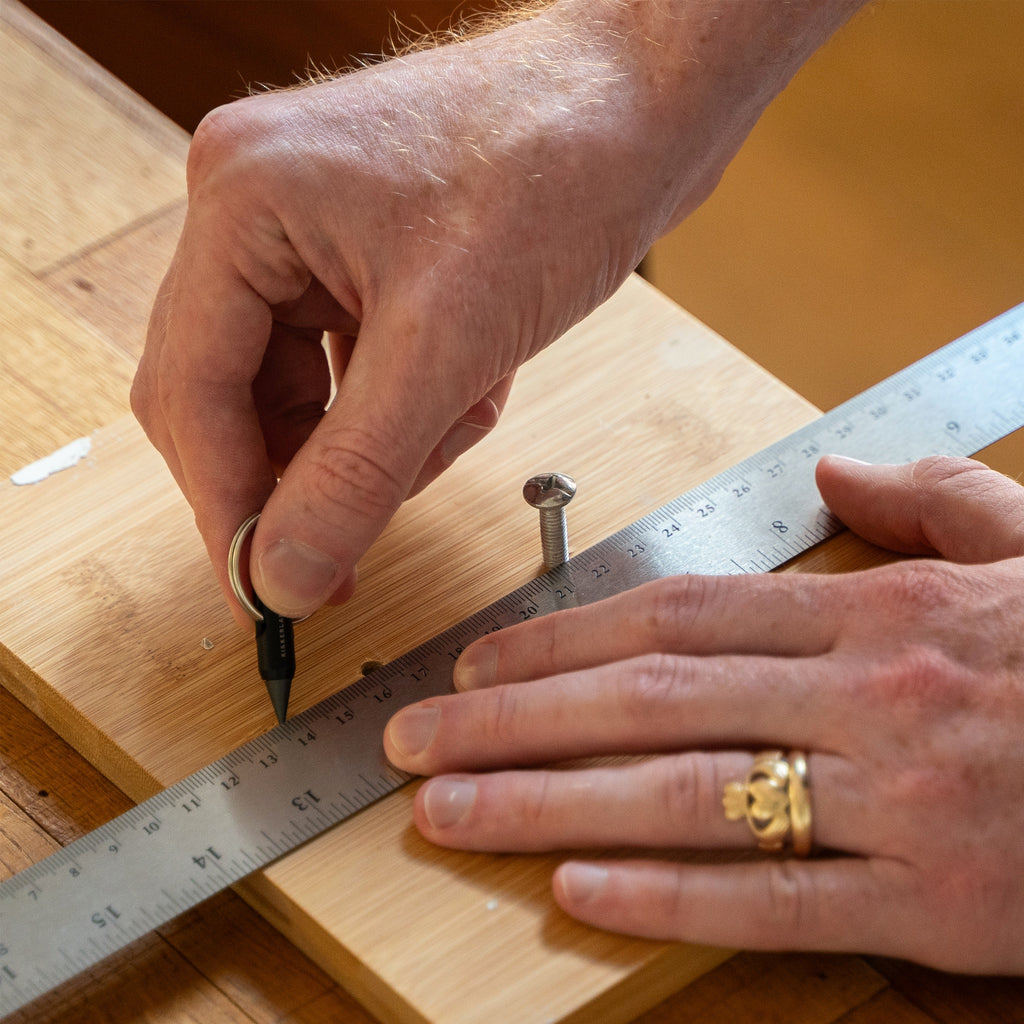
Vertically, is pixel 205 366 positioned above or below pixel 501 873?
above

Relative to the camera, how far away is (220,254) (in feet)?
3.66

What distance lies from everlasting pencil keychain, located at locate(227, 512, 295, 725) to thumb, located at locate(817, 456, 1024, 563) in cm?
56

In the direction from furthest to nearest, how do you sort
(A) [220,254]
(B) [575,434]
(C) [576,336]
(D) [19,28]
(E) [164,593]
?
(D) [19,28] → (C) [576,336] → (B) [575,434] → (E) [164,593] → (A) [220,254]

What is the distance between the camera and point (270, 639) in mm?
1114

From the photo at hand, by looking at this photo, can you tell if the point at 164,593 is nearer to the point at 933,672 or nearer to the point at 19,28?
the point at 933,672

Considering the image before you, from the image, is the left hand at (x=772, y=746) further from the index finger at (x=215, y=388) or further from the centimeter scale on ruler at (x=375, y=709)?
the index finger at (x=215, y=388)

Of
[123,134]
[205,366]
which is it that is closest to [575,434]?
[205,366]

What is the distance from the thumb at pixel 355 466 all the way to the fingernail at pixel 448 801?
217 millimetres

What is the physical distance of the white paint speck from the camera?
4.48ft

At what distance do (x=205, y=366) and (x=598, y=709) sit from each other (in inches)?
19.7

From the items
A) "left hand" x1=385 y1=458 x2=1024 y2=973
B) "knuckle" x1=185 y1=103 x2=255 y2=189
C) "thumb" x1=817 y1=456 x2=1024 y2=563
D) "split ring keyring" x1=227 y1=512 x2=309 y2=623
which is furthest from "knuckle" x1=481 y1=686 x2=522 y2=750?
"knuckle" x1=185 y1=103 x2=255 y2=189

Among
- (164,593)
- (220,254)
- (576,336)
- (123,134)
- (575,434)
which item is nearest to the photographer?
(220,254)

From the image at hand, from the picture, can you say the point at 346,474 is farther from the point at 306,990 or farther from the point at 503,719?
the point at 306,990

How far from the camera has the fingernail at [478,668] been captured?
1.07 metres
